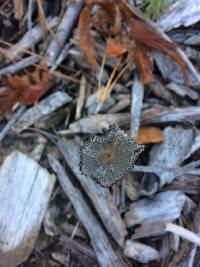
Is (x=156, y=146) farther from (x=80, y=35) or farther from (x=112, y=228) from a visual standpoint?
(x=80, y=35)

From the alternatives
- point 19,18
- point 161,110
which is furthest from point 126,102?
point 19,18

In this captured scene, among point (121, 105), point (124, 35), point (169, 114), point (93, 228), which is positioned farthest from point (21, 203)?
point (124, 35)

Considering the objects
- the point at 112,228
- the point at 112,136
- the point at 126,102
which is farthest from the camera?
the point at 126,102

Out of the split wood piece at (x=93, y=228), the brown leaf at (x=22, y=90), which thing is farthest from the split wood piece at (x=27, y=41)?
the split wood piece at (x=93, y=228)

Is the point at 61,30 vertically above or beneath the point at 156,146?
above

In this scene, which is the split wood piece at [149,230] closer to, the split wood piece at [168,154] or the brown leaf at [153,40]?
the split wood piece at [168,154]
